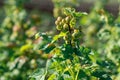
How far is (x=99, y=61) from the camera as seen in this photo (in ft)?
8.07

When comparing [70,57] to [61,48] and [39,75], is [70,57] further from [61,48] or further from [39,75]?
[39,75]

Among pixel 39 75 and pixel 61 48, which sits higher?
pixel 61 48

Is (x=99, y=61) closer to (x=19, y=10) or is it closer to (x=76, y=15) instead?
(x=76, y=15)

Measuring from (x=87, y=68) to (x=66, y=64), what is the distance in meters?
0.11

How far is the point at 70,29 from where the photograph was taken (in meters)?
2.24

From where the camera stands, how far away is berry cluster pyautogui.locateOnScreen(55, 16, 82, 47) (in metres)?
2.21

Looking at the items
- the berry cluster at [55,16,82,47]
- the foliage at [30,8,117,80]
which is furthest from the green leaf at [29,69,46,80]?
the berry cluster at [55,16,82,47]

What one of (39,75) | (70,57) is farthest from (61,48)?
(39,75)

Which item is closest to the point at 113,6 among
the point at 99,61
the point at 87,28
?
the point at 87,28

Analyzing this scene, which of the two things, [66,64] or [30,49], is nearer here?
[66,64]

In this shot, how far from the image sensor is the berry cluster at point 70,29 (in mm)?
2211

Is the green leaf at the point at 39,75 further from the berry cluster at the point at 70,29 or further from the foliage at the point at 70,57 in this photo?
the berry cluster at the point at 70,29

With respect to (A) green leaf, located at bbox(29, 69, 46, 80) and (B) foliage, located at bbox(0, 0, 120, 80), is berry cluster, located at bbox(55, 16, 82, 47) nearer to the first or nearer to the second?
(B) foliage, located at bbox(0, 0, 120, 80)

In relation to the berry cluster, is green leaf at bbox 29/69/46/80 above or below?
below
